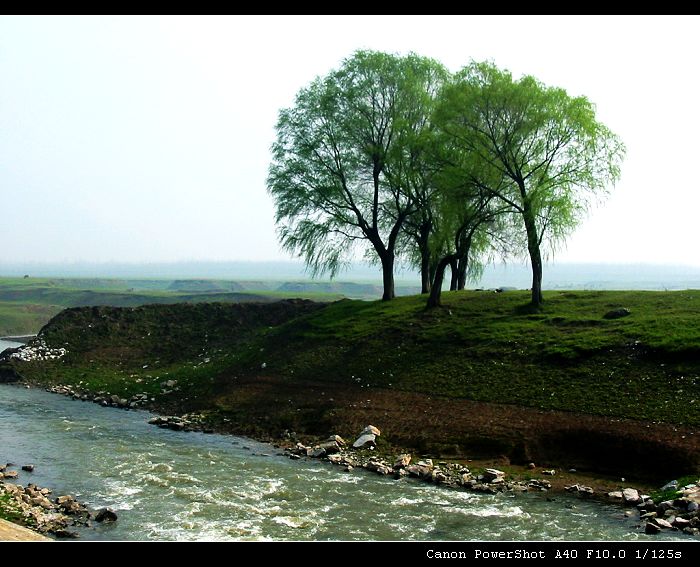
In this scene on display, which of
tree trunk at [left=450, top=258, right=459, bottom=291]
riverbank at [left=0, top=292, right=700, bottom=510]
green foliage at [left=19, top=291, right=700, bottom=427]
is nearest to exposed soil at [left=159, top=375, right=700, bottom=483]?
riverbank at [left=0, top=292, right=700, bottom=510]

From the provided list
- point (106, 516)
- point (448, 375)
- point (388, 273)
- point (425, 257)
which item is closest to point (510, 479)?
point (448, 375)

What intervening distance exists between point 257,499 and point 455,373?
17.5 meters

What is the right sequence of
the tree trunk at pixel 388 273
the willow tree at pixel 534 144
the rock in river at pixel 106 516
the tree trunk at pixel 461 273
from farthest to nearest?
the tree trunk at pixel 461 273
the tree trunk at pixel 388 273
the willow tree at pixel 534 144
the rock in river at pixel 106 516

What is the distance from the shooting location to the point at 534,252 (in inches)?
1708

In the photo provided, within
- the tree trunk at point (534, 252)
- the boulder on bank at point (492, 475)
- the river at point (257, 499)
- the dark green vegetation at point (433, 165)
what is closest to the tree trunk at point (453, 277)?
the dark green vegetation at point (433, 165)

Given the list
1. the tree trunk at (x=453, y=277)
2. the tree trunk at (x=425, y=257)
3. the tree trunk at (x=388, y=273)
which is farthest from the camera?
the tree trunk at (x=453, y=277)

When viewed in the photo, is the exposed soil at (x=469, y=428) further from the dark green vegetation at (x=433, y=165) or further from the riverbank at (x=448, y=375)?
the dark green vegetation at (x=433, y=165)

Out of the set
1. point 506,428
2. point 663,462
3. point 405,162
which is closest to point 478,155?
point 405,162

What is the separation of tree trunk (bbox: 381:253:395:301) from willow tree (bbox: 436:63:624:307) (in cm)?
1363

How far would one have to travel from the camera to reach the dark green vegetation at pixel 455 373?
28062 millimetres

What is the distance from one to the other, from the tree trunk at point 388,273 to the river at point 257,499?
28.0 m

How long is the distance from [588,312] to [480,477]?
21.5 metres

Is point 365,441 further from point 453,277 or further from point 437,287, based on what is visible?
point 453,277

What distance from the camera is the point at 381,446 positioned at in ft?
97.8
